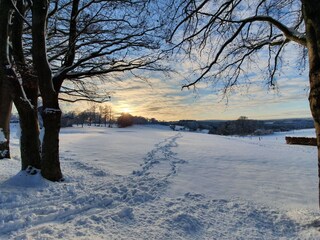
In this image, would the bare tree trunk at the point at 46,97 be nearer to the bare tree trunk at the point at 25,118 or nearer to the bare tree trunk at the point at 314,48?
the bare tree trunk at the point at 25,118

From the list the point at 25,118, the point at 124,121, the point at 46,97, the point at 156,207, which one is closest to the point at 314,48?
the point at 156,207

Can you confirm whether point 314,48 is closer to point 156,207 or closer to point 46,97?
point 156,207

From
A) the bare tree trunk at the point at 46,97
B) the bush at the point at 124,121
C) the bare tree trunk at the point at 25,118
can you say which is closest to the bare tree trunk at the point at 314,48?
the bare tree trunk at the point at 46,97

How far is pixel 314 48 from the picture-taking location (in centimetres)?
382

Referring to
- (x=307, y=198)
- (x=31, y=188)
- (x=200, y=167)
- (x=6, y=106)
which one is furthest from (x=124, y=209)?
(x=6, y=106)

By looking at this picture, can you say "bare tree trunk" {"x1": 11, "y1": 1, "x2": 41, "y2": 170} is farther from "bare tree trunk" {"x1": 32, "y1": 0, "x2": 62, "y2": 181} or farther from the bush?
the bush

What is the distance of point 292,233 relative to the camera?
13.0ft

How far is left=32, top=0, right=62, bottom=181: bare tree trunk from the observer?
583 cm

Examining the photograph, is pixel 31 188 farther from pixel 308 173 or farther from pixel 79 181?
pixel 308 173

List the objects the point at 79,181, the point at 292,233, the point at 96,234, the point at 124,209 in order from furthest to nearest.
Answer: the point at 79,181
the point at 124,209
the point at 292,233
the point at 96,234

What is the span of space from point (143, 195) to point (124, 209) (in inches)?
37.4

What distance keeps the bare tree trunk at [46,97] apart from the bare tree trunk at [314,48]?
4750mm

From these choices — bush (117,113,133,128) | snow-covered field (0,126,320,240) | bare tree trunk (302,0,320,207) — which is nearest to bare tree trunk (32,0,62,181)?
snow-covered field (0,126,320,240)

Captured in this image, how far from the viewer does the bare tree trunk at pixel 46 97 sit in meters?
5.83
